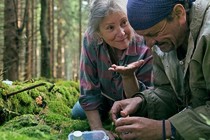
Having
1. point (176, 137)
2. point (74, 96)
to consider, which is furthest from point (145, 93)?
point (74, 96)

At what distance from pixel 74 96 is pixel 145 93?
2.73 meters

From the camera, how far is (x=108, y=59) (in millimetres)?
3910

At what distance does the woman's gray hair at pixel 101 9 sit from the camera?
354 cm

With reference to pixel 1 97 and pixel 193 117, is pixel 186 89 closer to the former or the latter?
pixel 193 117

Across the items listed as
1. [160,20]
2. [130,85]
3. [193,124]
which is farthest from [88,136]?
[160,20]

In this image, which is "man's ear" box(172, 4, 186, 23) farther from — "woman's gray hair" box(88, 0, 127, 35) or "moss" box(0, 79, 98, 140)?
"moss" box(0, 79, 98, 140)

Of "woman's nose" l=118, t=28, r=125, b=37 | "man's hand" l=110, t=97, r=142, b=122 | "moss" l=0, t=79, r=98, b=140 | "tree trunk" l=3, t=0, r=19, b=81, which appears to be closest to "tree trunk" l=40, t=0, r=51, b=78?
"tree trunk" l=3, t=0, r=19, b=81

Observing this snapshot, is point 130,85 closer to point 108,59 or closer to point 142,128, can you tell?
point 108,59

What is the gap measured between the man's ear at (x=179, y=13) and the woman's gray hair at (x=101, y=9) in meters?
0.93

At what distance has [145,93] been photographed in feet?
11.4

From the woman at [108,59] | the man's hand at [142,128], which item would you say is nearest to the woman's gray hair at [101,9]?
the woman at [108,59]

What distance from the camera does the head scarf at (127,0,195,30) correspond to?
8.80ft

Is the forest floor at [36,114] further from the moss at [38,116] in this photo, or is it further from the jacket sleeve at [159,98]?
the jacket sleeve at [159,98]

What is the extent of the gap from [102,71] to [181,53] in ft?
3.66
